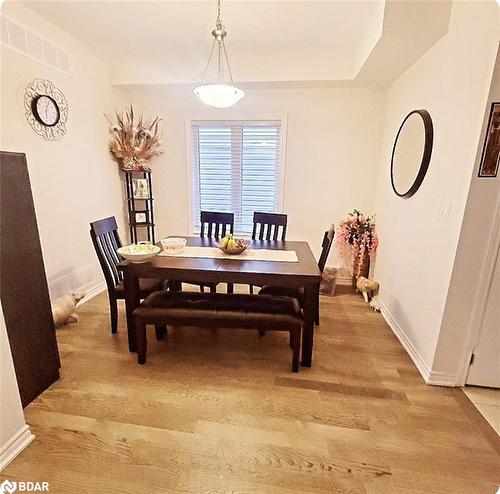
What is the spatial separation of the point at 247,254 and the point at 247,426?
1.27 meters

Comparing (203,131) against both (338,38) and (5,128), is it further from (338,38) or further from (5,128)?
(5,128)

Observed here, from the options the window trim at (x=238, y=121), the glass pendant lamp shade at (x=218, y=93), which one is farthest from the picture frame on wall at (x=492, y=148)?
the window trim at (x=238, y=121)

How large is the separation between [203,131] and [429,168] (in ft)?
9.03

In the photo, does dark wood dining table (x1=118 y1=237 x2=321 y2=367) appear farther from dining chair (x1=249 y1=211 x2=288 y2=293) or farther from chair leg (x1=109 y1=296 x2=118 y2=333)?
dining chair (x1=249 y1=211 x2=288 y2=293)

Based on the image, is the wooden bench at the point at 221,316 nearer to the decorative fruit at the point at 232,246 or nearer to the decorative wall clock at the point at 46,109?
the decorative fruit at the point at 232,246

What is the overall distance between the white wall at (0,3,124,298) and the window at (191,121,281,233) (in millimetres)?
1123

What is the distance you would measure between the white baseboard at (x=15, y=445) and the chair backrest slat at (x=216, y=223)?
214 cm

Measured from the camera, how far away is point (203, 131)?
3918mm

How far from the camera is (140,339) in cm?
217

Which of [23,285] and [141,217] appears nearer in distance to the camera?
[23,285]

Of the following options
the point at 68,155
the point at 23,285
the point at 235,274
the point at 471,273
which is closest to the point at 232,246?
the point at 235,274

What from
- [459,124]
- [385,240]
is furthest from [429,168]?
[385,240]

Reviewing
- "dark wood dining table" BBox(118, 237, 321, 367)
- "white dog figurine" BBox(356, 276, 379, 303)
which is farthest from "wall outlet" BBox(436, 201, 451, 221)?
"white dog figurine" BBox(356, 276, 379, 303)

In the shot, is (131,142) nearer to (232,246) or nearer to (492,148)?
(232,246)
